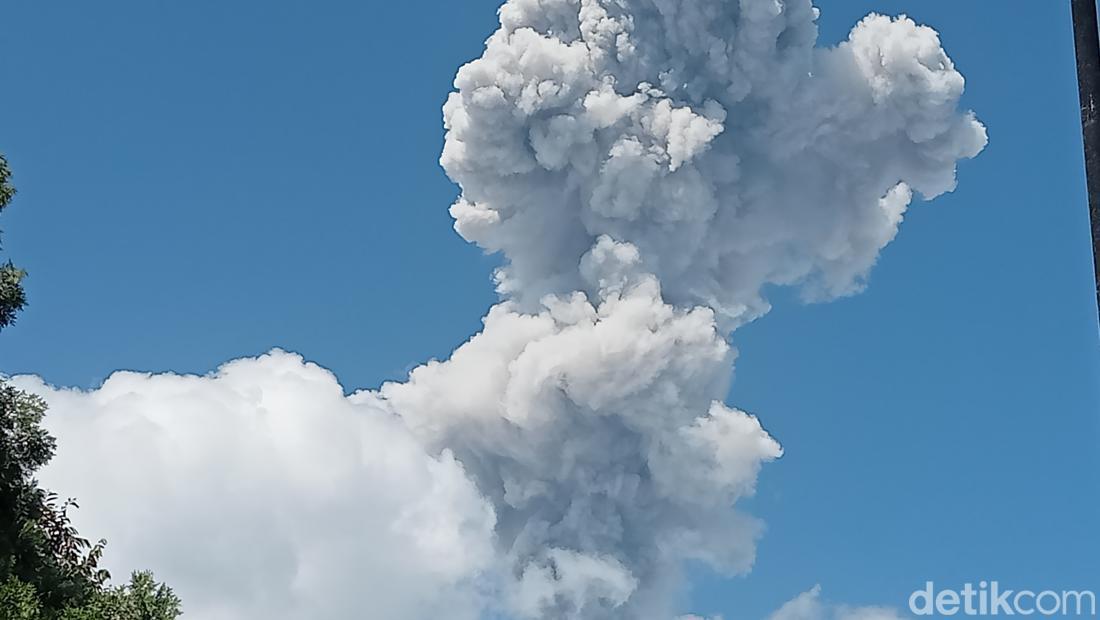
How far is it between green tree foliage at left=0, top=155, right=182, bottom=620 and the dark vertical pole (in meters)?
12.7

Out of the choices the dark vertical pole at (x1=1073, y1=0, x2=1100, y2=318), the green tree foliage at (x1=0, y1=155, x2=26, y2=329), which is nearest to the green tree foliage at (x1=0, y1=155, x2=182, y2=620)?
the green tree foliage at (x1=0, y1=155, x2=26, y2=329)

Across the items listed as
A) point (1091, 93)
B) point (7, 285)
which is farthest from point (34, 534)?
point (1091, 93)

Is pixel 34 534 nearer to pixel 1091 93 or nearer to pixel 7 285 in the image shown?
pixel 7 285

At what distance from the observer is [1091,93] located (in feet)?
16.0

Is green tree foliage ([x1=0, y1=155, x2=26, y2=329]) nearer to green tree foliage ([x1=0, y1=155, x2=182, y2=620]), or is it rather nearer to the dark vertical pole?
green tree foliage ([x1=0, y1=155, x2=182, y2=620])

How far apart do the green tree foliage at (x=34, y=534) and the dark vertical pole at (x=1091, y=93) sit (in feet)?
41.6

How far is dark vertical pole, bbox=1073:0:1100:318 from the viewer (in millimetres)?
4664

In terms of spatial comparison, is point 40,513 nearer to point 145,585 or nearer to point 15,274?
point 145,585

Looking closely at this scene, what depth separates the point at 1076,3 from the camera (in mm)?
5102

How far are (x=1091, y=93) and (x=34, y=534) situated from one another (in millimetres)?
13819

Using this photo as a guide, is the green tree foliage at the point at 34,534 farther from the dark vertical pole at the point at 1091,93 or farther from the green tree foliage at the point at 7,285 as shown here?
the dark vertical pole at the point at 1091,93

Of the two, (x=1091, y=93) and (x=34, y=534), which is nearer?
(x=1091, y=93)


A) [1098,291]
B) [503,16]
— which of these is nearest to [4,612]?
[1098,291]

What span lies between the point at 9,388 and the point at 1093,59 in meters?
13.4
